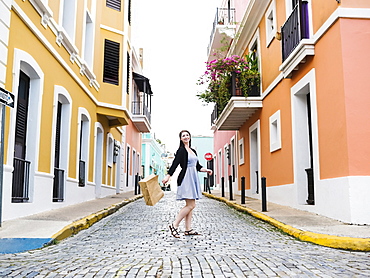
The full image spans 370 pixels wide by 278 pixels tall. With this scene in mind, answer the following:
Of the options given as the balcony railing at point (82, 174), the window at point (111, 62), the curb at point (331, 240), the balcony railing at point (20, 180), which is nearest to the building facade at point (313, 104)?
the curb at point (331, 240)

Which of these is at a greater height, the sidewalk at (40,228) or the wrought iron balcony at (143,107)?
the wrought iron balcony at (143,107)

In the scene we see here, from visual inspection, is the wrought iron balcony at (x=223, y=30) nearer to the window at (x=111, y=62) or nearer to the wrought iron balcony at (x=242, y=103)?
the wrought iron balcony at (x=242, y=103)

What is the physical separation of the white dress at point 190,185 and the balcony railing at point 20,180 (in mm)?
3466

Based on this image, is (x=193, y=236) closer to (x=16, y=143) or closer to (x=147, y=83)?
(x=16, y=143)

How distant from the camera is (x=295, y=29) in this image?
10.2 metres

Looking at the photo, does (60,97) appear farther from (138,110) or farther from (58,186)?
(138,110)

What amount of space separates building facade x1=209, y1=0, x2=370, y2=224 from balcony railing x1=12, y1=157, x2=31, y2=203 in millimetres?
6223

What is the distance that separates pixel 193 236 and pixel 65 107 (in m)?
6.50

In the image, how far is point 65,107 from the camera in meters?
11.8

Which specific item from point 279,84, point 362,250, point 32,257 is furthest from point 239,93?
point 32,257

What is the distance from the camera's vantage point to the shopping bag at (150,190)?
6805mm

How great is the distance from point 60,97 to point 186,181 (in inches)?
227

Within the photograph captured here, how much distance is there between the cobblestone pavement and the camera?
14.3 feet

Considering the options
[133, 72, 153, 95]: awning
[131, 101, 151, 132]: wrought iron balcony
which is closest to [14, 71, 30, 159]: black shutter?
[131, 101, 151, 132]: wrought iron balcony
